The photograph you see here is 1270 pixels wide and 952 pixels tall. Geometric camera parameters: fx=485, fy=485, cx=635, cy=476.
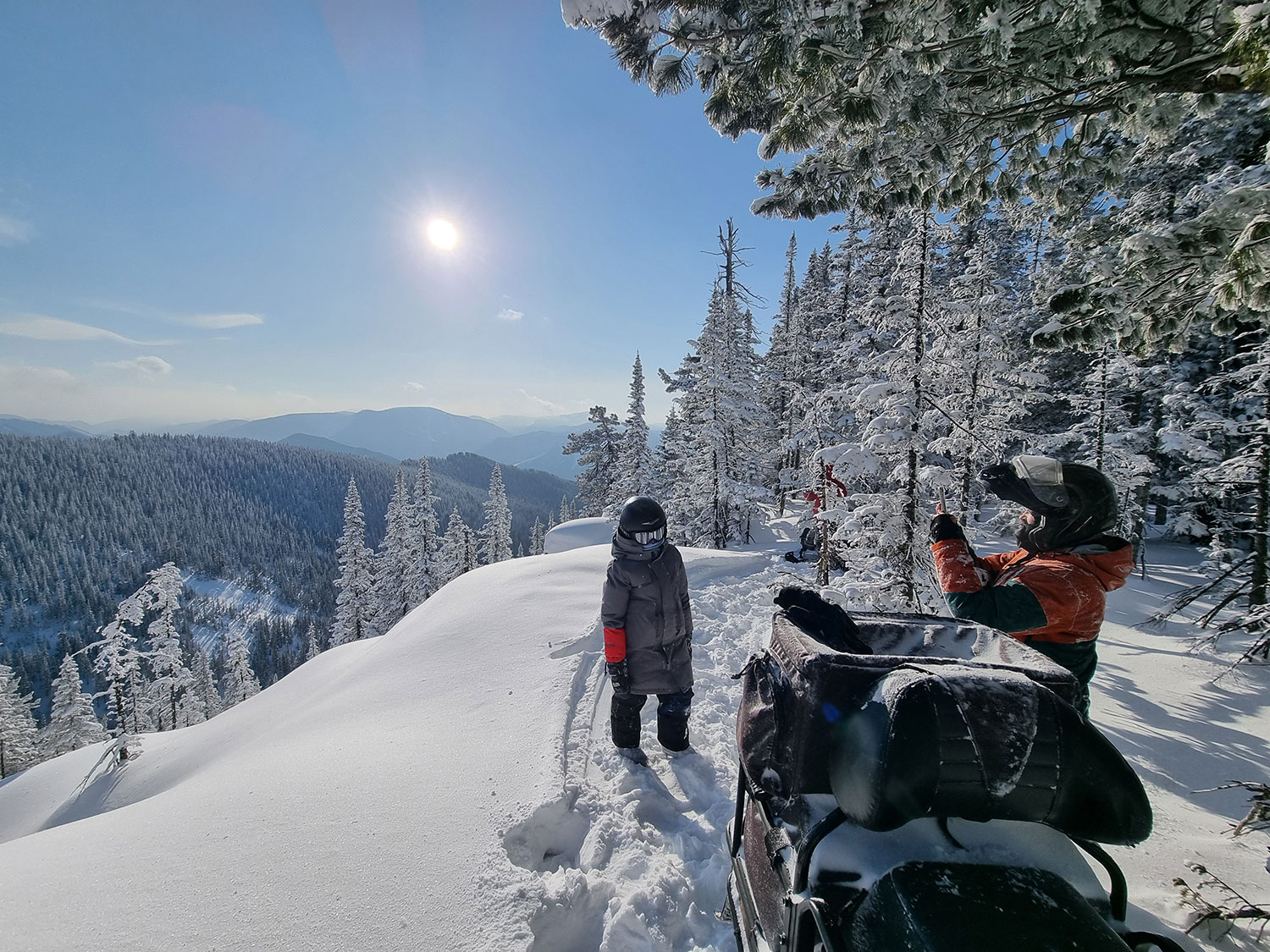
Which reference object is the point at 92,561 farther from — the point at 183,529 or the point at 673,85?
the point at 673,85

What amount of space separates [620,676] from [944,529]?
3.00 meters

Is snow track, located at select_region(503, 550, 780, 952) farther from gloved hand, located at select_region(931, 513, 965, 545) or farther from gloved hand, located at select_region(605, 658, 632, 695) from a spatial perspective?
gloved hand, located at select_region(931, 513, 965, 545)

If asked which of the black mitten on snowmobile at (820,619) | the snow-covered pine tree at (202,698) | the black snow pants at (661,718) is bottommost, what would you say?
the snow-covered pine tree at (202,698)

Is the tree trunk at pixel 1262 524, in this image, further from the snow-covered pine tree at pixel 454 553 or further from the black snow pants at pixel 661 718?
the snow-covered pine tree at pixel 454 553

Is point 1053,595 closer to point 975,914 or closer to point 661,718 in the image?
point 975,914

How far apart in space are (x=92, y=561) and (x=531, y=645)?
191 metres

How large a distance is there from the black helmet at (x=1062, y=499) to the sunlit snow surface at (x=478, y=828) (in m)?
2.25

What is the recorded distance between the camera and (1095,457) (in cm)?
1560

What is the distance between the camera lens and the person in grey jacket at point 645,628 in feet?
14.8

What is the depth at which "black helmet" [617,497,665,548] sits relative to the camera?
4.50m

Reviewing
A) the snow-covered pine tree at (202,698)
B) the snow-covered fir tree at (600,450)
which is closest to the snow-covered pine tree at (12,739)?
the snow-covered pine tree at (202,698)

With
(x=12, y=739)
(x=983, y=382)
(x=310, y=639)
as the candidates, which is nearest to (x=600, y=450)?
(x=983, y=382)

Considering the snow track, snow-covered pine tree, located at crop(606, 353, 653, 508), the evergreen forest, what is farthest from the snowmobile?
the evergreen forest

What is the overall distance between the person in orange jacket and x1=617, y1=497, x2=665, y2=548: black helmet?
7.29ft
